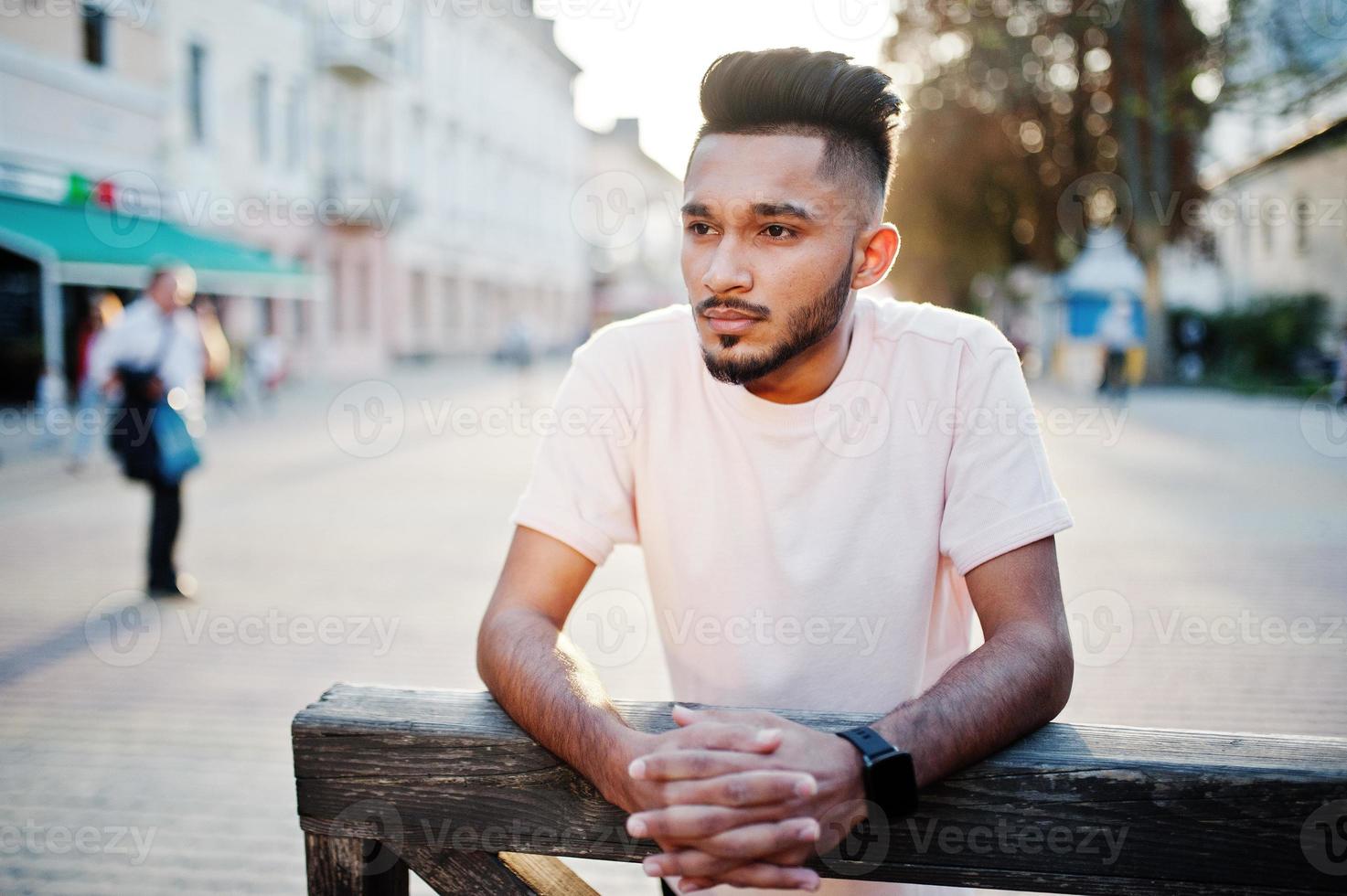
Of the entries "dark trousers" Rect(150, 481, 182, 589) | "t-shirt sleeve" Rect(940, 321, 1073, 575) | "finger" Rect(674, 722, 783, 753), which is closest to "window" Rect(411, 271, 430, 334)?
"dark trousers" Rect(150, 481, 182, 589)

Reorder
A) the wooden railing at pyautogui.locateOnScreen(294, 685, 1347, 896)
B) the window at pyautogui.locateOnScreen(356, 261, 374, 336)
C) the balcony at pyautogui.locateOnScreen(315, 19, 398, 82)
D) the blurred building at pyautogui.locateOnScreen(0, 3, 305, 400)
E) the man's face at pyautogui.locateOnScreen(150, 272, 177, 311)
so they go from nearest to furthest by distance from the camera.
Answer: the wooden railing at pyautogui.locateOnScreen(294, 685, 1347, 896) → the man's face at pyautogui.locateOnScreen(150, 272, 177, 311) → the blurred building at pyautogui.locateOnScreen(0, 3, 305, 400) → the balcony at pyautogui.locateOnScreen(315, 19, 398, 82) → the window at pyautogui.locateOnScreen(356, 261, 374, 336)

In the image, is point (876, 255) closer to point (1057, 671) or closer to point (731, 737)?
point (1057, 671)

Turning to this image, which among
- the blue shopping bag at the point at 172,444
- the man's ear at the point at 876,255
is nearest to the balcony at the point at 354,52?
the blue shopping bag at the point at 172,444

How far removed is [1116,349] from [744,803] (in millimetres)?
20554

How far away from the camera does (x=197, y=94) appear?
2244 centimetres

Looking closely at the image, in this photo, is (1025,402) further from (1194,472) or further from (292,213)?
(292,213)

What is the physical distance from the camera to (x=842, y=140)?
1.96m

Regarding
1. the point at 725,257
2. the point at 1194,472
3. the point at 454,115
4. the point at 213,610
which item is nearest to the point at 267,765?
the point at 213,610

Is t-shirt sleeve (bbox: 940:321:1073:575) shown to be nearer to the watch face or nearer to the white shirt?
the watch face

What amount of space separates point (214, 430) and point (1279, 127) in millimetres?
17648

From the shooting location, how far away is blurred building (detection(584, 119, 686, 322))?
55938 mm

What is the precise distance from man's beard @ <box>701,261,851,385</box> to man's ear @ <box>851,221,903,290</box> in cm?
12

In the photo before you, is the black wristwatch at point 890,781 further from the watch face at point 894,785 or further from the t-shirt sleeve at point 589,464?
the t-shirt sleeve at point 589,464

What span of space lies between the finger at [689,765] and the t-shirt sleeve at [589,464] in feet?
1.84
